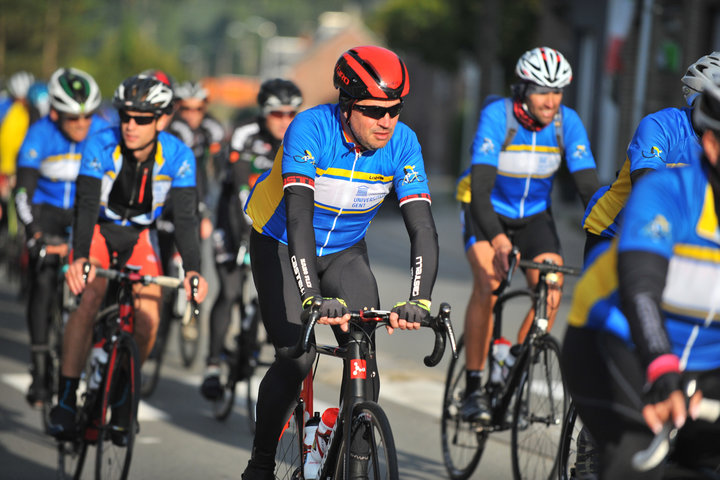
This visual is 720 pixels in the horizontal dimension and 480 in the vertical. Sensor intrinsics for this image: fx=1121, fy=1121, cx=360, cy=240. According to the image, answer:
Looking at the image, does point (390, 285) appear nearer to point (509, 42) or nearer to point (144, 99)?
point (144, 99)

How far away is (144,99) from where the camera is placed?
6.17 metres

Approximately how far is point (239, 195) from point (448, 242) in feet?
39.2

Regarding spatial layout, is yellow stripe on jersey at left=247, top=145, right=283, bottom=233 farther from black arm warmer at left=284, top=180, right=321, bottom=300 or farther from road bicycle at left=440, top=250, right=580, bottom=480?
road bicycle at left=440, top=250, right=580, bottom=480

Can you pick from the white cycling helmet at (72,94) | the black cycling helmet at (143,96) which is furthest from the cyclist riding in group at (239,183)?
the black cycling helmet at (143,96)

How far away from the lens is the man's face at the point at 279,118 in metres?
8.09

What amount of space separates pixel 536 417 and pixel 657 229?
296 cm

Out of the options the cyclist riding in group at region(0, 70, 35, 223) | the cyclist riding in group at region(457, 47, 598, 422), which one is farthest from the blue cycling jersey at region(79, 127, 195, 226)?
the cyclist riding in group at region(0, 70, 35, 223)

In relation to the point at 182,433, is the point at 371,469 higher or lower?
higher

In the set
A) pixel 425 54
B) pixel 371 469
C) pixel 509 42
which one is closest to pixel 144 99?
pixel 371 469

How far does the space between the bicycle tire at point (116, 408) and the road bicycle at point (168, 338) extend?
2704 millimetres

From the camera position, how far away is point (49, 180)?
8.20 metres

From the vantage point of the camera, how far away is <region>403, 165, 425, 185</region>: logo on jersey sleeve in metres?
4.75

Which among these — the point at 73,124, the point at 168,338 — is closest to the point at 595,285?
the point at 73,124

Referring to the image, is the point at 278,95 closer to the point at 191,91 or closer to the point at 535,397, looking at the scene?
the point at 191,91
